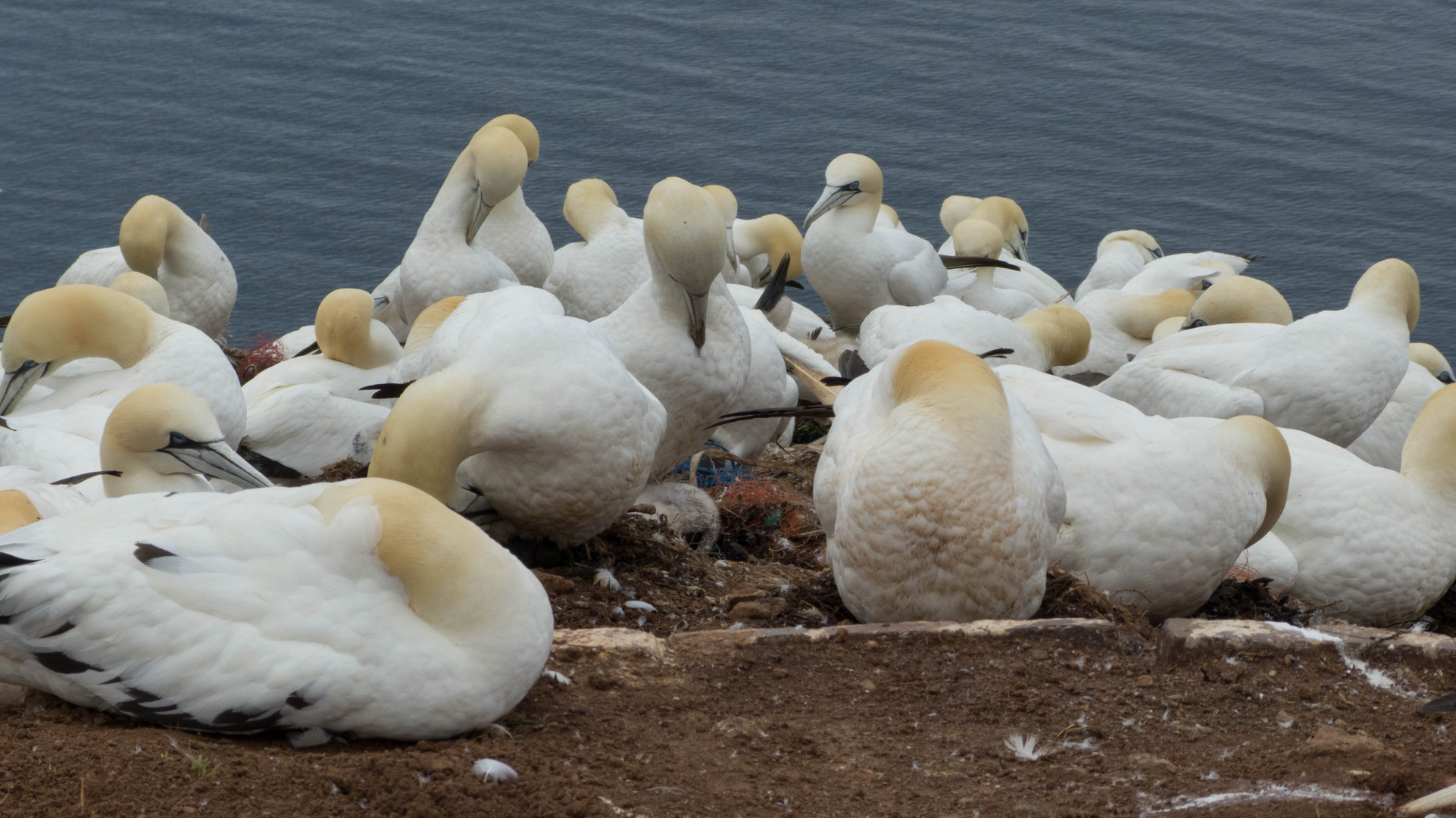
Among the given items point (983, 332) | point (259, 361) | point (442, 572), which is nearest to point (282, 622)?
point (442, 572)

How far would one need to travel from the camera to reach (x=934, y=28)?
14.0 meters

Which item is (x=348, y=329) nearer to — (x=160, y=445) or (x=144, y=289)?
(x=144, y=289)

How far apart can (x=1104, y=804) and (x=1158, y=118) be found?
34.6ft

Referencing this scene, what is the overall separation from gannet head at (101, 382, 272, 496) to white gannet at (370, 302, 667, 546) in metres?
0.45

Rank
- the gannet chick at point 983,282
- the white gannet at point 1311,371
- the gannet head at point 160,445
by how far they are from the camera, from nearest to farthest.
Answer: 1. the gannet head at point 160,445
2. the white gannet at point 1311,371
3. the gannet chick at point 983,282

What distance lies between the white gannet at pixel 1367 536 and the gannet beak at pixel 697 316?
2.04 m

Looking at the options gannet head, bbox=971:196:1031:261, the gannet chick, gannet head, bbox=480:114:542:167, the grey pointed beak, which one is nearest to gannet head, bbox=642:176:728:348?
the grey pointed beak

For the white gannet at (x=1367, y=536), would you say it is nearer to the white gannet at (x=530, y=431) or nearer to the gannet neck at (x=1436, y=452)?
the gannet neck at (x=1436, y=452)

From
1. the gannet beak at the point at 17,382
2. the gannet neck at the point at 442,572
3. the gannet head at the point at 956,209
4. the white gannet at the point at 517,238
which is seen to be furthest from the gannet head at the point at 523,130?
the gannet neck at the point at 442,572

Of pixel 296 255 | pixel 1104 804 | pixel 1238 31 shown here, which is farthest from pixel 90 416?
pixel 1238 31

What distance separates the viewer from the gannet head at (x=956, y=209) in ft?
33.3

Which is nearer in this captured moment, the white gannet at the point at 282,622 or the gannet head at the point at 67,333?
the white gannet at the point at 282,622

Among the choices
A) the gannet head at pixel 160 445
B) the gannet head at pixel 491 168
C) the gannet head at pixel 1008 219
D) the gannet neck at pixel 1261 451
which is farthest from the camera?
the gannet head at pixel 1008 219

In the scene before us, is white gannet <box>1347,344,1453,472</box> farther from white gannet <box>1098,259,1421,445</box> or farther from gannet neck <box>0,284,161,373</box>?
gannet neck <box>0,284,161,373</box>
